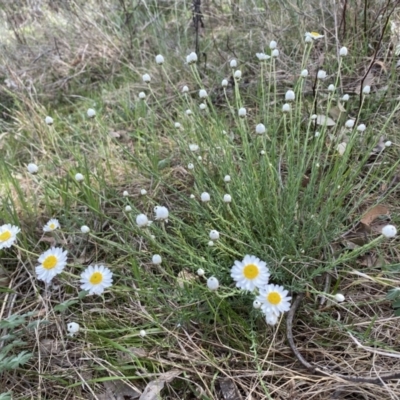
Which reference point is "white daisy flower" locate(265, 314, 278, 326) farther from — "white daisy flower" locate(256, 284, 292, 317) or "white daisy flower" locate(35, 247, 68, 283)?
"white daisy flower" locate(35, 247, 68, 283)

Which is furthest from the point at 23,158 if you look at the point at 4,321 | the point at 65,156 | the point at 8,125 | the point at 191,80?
the point at 4,321

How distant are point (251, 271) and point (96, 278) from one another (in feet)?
1.60

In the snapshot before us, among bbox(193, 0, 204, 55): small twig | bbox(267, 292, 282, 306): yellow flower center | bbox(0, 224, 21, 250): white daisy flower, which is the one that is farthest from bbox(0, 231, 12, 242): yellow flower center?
bbox(193, 0, 204, 55): small twig

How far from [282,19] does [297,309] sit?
204cm

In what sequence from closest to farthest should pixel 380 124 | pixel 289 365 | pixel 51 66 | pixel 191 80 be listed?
1. pixel 289 365
2. pixel 380 124
3. pixel 191 80
4. pixel 51 66

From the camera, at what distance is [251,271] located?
1198 mm

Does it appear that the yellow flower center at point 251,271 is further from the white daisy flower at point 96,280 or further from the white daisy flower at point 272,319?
the white daisy flower at point 96,280

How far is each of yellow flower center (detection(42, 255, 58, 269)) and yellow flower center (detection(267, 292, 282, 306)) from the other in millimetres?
700

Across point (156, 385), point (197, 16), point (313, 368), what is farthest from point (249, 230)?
point (197, 16)

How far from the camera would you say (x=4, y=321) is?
142 centimetres

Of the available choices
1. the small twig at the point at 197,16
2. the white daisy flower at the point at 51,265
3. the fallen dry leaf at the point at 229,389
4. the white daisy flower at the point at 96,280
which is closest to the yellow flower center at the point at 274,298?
the fallen dry leaf at the point at 229,389

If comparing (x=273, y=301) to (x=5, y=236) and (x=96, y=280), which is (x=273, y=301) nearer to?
(x=96, y=280)

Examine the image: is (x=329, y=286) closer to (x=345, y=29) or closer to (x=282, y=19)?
(x=345, y=29)

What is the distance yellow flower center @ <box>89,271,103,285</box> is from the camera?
4.33 ft
